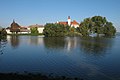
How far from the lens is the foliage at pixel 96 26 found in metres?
104

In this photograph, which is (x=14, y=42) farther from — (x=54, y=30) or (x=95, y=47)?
(x=54, y=30)

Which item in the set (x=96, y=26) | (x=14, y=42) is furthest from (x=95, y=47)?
(x=96, y=26)

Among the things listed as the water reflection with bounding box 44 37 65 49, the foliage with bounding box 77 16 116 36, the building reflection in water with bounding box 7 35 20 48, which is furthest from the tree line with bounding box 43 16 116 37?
the water reflection with bounding box 44 37 65 49

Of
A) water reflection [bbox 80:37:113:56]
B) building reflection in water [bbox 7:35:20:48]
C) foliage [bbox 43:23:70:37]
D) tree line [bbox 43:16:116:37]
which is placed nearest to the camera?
water reflection [bbox 80:37:113:56]

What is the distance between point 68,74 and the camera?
16.5m

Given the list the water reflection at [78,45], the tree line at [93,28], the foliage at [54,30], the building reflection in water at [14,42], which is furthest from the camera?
the tree line at [93,28]

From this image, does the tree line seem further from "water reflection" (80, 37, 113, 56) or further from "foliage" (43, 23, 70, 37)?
"water reflection" (80, 37, 113, 56)

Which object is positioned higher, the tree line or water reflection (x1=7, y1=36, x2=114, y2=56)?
the tree line

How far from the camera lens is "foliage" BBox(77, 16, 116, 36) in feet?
340

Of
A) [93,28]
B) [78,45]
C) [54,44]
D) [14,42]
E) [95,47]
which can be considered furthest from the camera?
[93,28]

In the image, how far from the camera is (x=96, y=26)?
348 ft

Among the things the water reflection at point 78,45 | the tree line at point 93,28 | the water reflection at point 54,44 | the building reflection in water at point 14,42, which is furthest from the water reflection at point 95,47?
the tree line at point 93,28

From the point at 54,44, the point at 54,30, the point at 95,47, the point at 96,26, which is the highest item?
the point at 96,26

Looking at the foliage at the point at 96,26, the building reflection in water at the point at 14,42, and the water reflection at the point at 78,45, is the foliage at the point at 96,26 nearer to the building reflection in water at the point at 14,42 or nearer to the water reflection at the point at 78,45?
the water reflection at the point at 78,45
